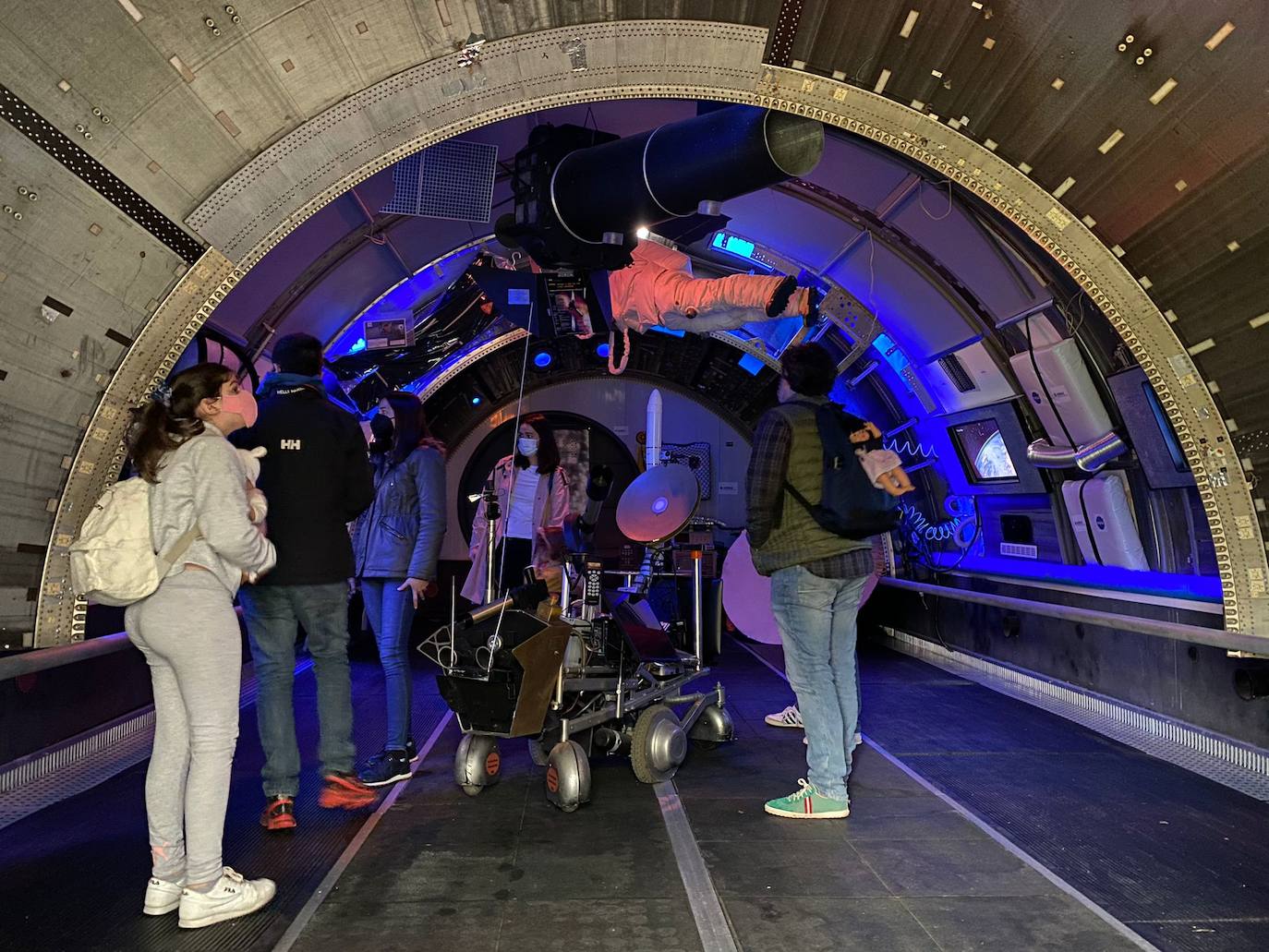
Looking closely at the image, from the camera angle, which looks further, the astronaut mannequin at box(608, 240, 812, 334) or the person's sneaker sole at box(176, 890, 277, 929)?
the astronaut mannequin at box(608, 240, 812, 334)

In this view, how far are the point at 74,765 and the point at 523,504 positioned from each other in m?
3.44

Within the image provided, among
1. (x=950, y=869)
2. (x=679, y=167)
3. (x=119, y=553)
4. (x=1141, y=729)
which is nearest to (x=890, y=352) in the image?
(x=679, y=167)

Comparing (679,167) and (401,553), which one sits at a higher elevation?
(679,167)

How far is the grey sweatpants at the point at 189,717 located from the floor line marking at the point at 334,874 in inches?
11.4

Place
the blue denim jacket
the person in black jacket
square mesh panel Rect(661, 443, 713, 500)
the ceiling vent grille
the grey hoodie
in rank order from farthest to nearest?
square mesh panel Rect(661, 443, 713, 500) → the ceiling vent grille → the blue denim jacket → the person in black jacket → the grey hoodie

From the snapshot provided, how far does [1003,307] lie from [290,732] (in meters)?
5.15

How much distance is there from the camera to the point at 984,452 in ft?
24.6

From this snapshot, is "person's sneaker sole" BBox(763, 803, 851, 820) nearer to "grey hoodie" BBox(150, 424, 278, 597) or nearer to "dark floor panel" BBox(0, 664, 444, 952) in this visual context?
"dark floor panel" BBox(0, 664, 444, 952)

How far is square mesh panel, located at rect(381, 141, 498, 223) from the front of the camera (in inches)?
223

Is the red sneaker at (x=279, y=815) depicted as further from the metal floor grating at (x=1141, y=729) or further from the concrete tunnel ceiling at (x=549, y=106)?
the metal floor grating at (x=1141, y=729)

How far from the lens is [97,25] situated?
10.8 ft

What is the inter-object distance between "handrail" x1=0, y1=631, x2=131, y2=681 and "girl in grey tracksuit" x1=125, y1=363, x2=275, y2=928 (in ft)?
4.19

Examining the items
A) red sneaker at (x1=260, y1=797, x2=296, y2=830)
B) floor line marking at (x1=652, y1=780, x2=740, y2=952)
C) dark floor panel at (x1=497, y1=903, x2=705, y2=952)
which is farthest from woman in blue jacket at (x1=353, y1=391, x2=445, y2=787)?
dark floor panel at (x1=497, y1=903, x2=705, y2=952)

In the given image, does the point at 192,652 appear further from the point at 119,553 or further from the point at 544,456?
the point at 544,456
